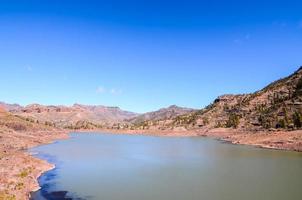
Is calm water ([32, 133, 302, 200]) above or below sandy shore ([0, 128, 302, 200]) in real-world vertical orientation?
below

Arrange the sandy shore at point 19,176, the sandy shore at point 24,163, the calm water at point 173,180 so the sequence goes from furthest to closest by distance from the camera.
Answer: the calm water at point 173,180 < the sandy shore at point 24,163 < the sandy shore at point 19,176

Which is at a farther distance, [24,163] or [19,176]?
[24,163]

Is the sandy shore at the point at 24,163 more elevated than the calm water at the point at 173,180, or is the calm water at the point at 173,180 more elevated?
the sandy shore at the point at 24,163

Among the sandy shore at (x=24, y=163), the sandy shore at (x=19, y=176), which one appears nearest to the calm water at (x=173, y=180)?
the sandy shore at (x=19, y=176)

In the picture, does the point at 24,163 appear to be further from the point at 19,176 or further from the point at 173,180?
the point at 173,180

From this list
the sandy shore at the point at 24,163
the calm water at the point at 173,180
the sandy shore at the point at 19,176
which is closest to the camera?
the sandy shore at the point at 19,176

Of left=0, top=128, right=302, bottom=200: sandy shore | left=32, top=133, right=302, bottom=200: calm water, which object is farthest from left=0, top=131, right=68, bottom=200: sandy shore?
left=32, top=133, right=302, bottom=200: calm water

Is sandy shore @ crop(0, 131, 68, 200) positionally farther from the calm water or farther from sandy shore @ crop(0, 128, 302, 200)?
the calm water

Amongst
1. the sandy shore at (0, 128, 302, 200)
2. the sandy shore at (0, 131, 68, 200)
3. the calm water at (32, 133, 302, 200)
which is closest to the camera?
the sandy shore at (0, 131, 68, 200)

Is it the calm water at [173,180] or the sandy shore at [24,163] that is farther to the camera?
the calm water at [173,180]

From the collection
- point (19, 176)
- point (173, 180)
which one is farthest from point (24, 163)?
point (173, 180)

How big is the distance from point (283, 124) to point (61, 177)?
3938 inches

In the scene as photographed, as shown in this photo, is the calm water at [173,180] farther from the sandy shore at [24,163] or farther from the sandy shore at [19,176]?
the sandy shore at [24,163]

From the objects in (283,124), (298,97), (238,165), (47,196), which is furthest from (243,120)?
(47,196)
